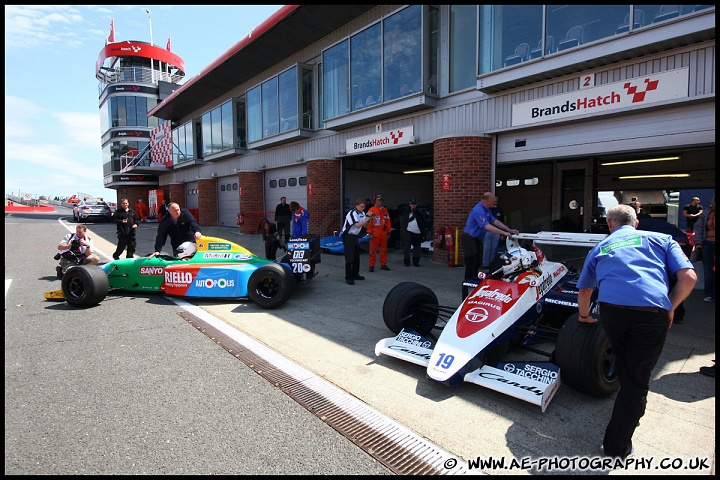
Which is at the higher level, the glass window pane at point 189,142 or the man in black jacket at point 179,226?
the glass window pane at point 189,142

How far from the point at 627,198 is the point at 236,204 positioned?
18725mm

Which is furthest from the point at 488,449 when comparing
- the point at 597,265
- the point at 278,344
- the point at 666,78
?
the point at 666,78

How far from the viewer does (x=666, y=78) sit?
6.70m

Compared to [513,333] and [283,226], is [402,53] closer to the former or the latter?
[283,226]

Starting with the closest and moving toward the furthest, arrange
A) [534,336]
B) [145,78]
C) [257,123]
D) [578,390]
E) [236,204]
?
[578,390] → [534,336] → [257,123] → [236,204] → [145,78]

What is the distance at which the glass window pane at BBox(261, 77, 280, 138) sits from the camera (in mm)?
15688

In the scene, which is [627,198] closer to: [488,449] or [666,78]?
[666,78]

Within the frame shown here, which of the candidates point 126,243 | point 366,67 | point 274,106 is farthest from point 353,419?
point 274,106

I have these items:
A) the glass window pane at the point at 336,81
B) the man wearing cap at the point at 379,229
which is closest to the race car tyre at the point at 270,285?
the man wearing cap at the point at 379,229

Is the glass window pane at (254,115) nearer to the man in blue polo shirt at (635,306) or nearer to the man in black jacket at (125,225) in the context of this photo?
the man in black jacket at (125,225)

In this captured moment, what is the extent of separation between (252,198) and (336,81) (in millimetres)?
7324

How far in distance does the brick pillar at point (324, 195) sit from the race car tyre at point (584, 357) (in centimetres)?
1110

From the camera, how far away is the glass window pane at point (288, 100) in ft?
47.9

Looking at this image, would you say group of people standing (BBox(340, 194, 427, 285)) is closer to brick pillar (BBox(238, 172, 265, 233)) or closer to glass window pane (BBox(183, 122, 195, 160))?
brick pillar (BBox(238, 172, 265, 233))
